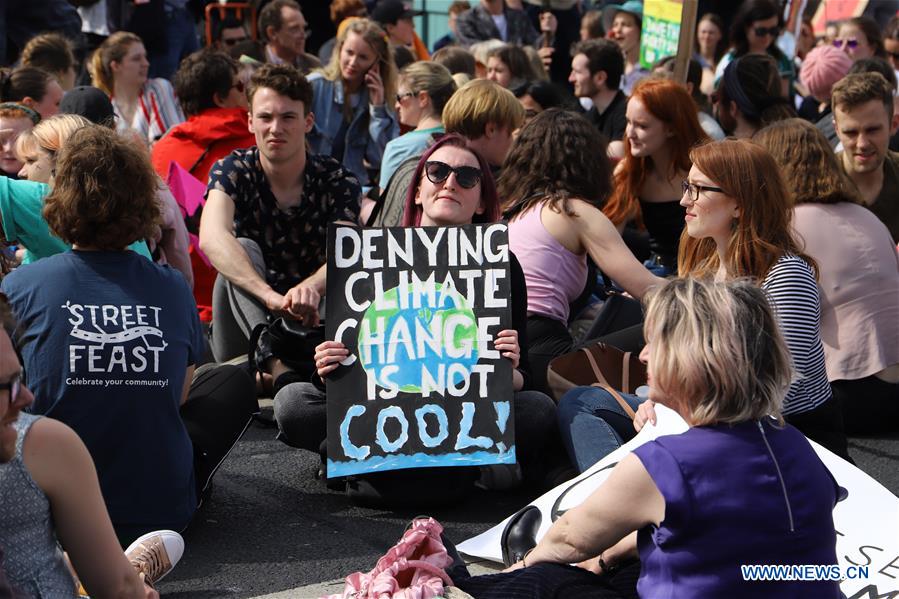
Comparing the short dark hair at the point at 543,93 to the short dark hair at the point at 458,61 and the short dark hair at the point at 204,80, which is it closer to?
the short dark hair at the point at 458,61

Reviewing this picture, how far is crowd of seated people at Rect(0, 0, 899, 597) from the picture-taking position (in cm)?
284

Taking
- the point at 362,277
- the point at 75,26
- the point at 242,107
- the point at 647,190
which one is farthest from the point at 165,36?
the point at 362,277

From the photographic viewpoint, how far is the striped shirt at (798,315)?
4.43 metres

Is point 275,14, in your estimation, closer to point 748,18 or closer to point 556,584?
point 748,18

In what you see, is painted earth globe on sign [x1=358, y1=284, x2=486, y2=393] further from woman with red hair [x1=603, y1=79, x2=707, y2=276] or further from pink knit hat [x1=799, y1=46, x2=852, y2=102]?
pink knit hat [x1=799, y1=46, x2=852, y2=102]

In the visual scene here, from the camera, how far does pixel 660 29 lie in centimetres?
1021

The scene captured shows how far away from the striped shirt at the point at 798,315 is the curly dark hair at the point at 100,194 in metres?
2.12

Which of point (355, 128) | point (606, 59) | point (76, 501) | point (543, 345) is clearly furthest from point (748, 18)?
point (76, 501)

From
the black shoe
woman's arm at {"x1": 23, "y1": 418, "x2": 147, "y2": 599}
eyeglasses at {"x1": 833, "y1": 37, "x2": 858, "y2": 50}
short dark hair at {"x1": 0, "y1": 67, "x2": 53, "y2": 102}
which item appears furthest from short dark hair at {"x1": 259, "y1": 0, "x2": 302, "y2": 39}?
woman's arm at {"x1": 23, "y1": 418, "x2": 147, "y2": 599}

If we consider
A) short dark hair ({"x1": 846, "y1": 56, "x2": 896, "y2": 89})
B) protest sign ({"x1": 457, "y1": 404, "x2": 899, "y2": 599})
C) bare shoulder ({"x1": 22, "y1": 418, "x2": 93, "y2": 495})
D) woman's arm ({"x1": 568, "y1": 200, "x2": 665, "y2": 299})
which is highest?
bare shoulder ({"x1": 22, "y1": 418, "x2": 93, "y2": 495})

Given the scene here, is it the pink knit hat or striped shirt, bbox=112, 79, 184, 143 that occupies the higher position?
the pink knit hat

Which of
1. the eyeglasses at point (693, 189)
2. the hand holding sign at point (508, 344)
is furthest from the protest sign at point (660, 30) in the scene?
the hand holding sign at point (508, 344)

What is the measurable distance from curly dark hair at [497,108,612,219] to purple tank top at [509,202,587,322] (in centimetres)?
10

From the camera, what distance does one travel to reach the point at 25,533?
263 centimetres
